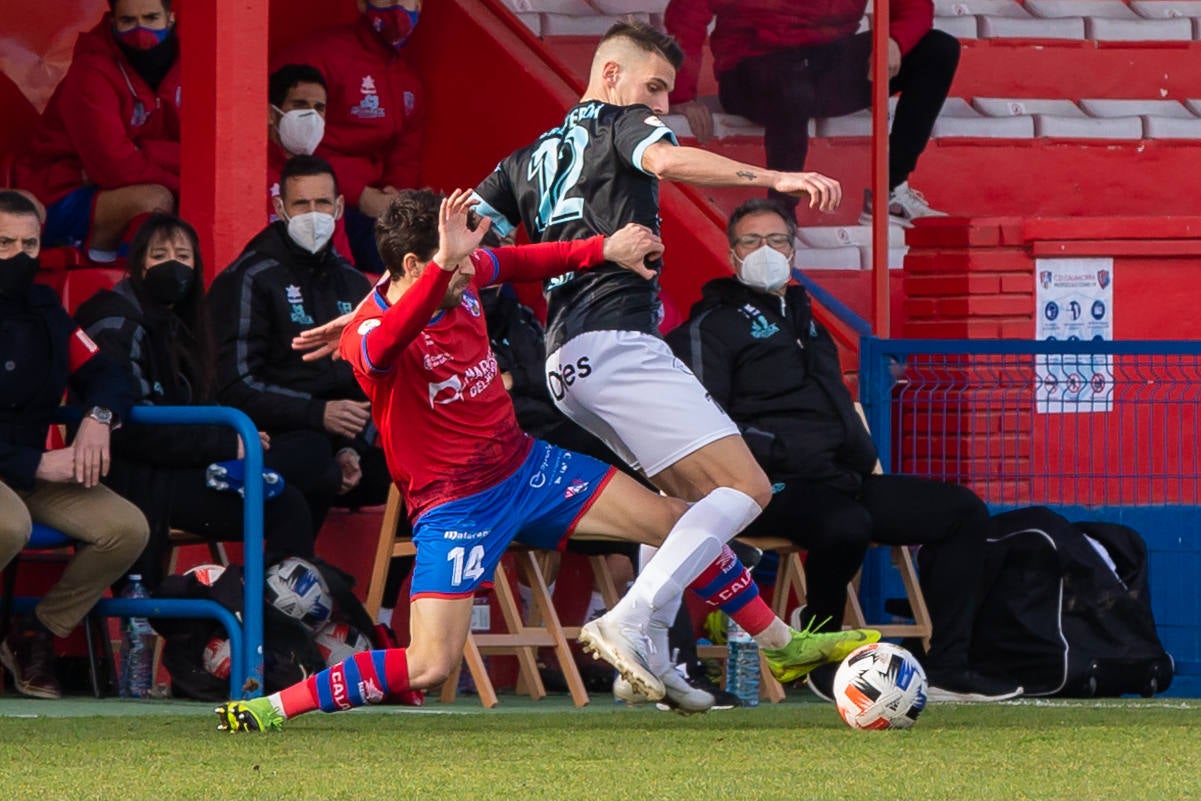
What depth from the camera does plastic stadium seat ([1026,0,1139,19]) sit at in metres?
13.6

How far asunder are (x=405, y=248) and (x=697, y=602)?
3358 millimetres

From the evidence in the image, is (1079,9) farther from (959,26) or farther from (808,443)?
(808,443)

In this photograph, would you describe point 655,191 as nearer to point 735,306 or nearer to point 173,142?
point 735,306

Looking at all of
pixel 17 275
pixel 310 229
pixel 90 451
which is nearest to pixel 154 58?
pixel 310 229

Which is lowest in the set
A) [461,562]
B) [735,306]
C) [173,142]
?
[461,562]

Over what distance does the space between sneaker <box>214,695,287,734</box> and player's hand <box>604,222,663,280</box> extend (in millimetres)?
1514

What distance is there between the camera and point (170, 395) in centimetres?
795

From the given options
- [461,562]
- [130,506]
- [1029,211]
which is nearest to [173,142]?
[130,506]

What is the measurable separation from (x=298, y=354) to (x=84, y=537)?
122 centimetres

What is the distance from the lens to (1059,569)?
334 inches

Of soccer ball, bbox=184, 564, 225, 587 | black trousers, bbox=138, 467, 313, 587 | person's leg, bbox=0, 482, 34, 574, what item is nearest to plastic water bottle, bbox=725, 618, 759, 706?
black trousers, bbox=138, 467, 313, 587

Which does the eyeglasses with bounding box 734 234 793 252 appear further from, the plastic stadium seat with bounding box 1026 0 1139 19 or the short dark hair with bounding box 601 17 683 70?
the plastic stadium seat with bounding box 1026 0 1139 19

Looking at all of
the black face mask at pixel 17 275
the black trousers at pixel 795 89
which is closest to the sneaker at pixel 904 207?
the black trousers at pixel 795 89

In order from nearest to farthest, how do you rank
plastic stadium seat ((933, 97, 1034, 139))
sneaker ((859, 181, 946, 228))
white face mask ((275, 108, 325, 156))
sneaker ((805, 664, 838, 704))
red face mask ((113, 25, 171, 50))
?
sneaker ((805, 664, 838, 704))
red face mask ((113, 25, 171, 50))
white face mask ((275, 108, 325, 156))
sneaker ((859, 181, 946, 228))
plastic stadium seat ((933, 97, 1034, 139))
